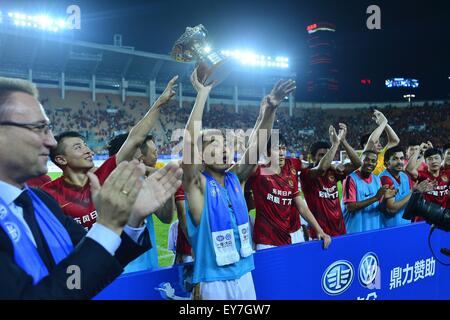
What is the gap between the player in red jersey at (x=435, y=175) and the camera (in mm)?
5742

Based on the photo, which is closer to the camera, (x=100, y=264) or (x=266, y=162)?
(x=100, y=264)

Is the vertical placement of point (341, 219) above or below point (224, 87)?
below

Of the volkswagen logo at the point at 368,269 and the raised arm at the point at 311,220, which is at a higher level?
the raised arm at the point at 311,220

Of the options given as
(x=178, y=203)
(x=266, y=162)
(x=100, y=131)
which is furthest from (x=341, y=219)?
(x=100, y=131)

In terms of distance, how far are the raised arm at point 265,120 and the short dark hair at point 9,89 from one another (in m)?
2.01

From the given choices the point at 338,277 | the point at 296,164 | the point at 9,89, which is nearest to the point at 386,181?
the point at 296,164

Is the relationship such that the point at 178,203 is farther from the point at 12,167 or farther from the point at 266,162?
the point at 12,167

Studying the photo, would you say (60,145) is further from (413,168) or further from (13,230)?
(413,168)

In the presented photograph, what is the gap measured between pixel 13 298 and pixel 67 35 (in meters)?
33.9

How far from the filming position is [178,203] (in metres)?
3.77

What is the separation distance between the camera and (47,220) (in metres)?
1.41

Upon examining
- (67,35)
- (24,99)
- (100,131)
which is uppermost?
(67,35)

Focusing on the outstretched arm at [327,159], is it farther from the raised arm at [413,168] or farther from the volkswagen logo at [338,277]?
the raised arm at [413,168]

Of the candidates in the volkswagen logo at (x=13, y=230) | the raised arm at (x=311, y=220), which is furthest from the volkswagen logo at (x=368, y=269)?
the volkswagen logo at (x=13, y=230)
